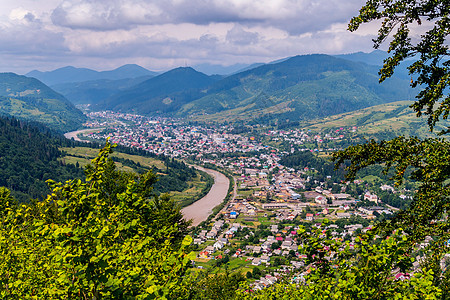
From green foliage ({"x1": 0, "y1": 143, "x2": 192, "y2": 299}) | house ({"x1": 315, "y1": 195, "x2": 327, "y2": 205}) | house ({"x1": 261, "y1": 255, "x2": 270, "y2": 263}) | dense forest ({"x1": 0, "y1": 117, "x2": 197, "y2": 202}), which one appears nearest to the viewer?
green foliage ({"x1": 0, "y1": 143, "x2": 192, "y2": 299})

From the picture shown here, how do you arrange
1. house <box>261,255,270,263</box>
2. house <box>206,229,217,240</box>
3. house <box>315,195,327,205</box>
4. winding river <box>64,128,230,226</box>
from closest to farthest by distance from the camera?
house <box>261,255,270,263</box> → house <box>206,229,217,240</box> → winding river <box>64,128,230,226</box> → house <box>315,195,327,205</box>

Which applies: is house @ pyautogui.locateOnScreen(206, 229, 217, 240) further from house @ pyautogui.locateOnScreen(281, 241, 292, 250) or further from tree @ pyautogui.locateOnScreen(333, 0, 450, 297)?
tree @ pyautogui.locateOnScreen(333, 0, 450, 297)

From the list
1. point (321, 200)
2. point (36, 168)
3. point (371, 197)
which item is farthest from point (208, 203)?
point (36, 168)

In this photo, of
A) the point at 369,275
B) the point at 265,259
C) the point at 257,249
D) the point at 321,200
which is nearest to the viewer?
the point at 369,275

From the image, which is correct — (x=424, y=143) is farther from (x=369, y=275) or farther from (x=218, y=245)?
(x=218, y=245)

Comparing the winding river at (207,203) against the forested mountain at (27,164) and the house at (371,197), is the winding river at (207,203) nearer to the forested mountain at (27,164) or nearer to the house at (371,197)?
the forested mountain at (27,164)

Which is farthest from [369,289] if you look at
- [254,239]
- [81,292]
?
[254,239]

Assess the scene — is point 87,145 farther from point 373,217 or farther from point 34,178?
point 373,217

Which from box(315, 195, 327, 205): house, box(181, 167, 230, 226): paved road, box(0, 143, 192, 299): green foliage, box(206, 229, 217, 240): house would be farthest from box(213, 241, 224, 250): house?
box(0, 143, 192, 299): green foliage

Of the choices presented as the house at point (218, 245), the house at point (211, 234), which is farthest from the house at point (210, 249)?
the house at point (211, 234)
